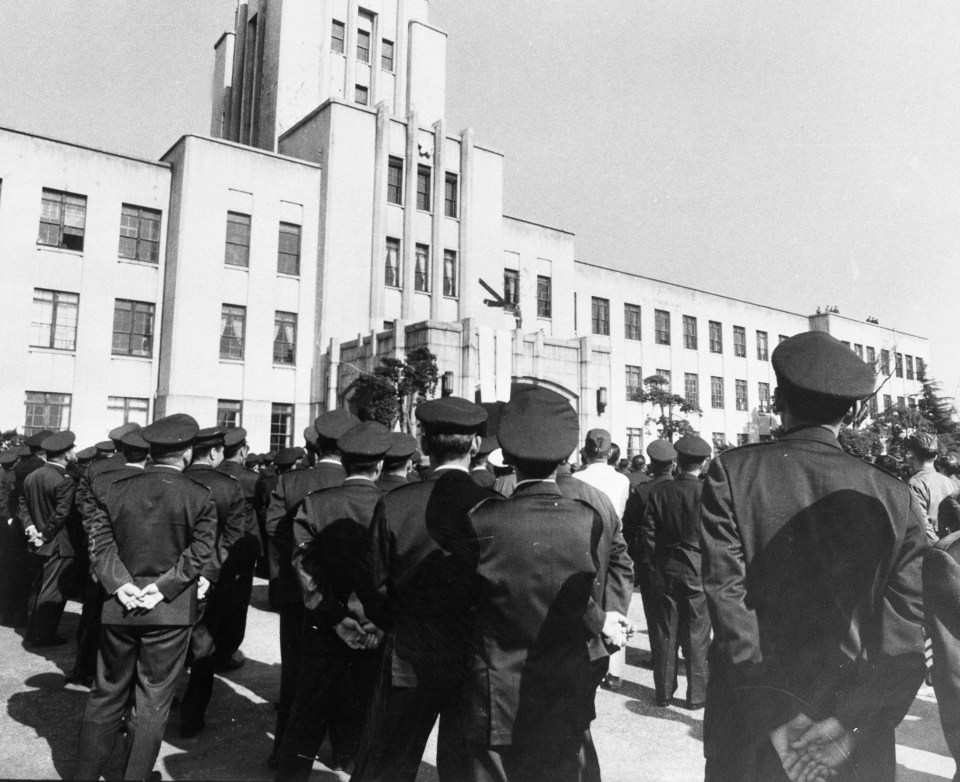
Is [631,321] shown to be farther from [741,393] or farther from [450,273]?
[450,273]

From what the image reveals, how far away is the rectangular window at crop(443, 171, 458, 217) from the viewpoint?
100 ft

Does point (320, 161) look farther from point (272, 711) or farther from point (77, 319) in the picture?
point (272, 711)

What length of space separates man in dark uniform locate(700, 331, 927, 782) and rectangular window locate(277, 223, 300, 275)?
26.6 metres

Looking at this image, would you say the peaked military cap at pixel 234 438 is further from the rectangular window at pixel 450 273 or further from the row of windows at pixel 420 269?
the rectangular window at pixel 450 273

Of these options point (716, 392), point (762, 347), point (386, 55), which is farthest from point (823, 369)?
point (762, 347)

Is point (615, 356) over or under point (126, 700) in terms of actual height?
over

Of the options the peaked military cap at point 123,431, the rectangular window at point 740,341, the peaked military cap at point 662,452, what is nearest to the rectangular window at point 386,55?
the rectangular window at point 740,341

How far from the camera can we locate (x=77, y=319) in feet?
78.0

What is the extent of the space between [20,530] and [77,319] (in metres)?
18.0

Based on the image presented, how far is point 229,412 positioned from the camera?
2547cm

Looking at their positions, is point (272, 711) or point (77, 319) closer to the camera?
point (272, 711)

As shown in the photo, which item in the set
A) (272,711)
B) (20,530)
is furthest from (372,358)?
(272,711)

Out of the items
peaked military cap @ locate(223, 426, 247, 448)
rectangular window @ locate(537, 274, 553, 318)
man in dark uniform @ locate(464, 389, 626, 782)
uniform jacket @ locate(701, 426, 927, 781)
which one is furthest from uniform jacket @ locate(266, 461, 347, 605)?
rectangular window @ locate(537, 274, 553, 318)

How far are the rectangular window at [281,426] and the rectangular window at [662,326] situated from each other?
22622mm
